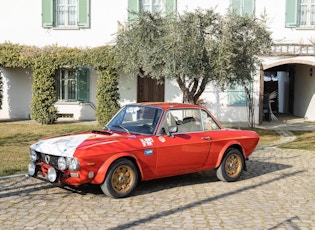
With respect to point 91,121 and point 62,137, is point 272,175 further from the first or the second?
point 91,121

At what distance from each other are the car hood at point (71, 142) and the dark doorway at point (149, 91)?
40.5 feet

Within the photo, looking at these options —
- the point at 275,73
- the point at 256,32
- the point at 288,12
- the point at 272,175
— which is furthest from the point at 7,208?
the point at 275,73

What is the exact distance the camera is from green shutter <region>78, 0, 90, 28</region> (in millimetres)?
19141

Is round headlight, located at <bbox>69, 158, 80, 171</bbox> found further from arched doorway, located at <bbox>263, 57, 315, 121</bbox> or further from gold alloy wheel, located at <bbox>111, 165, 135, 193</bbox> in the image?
arched doorway, located at <bbox>263, 57, 315, 121</bbox>

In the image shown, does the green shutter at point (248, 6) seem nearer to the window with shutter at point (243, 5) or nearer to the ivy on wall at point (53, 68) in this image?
the window with shutter at point (243, 5)

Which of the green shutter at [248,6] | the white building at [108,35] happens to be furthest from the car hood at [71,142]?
the green shutter at [248,6]

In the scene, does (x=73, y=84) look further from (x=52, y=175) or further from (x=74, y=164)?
(x=74, y=164)

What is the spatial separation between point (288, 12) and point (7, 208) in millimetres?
15494

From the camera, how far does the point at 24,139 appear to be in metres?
13.7

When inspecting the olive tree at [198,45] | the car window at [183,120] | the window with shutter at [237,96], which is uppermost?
the olive tree at [198,45]

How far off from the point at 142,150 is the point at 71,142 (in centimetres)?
110

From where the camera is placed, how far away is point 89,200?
697cm

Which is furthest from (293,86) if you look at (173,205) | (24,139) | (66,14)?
(173,205)

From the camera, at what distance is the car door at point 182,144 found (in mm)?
7535
